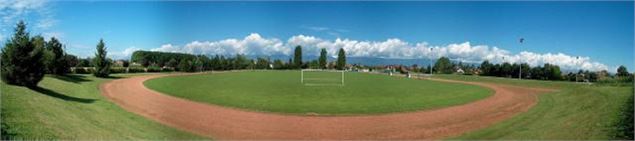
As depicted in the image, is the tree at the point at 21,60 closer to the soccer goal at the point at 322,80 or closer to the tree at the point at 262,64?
the soccer goal at the point at 322,80

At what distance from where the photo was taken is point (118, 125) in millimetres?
13914

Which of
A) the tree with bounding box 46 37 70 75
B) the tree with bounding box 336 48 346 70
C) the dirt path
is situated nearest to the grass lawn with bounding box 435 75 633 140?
the dirt path

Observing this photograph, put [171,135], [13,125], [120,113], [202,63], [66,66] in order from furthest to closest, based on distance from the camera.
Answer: [202,63]
[66,66]
[120,113]
[171,135]
[13,125]

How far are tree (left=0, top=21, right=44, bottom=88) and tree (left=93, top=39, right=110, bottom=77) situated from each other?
75.5ft

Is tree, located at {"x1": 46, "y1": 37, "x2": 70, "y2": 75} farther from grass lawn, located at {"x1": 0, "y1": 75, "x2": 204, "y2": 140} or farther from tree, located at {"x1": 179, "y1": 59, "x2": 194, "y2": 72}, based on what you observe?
tree, located at {"x1": 179, "y1": 59, "x2": 194, "y2": 72}

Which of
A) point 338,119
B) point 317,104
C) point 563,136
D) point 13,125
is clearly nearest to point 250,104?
point 317,104

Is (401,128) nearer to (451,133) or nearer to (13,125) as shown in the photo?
(451,133)

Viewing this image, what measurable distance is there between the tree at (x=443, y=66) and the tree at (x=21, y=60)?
77.6 metres

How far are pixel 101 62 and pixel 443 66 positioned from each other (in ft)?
209

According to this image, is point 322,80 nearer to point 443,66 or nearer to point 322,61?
point 322,61

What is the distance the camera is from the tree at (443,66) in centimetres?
9225

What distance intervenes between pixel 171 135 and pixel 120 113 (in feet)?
16.1

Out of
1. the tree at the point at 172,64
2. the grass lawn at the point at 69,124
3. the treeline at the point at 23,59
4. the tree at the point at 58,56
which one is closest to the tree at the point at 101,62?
the tree at the point at 58,56

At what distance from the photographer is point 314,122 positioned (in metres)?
17.1
